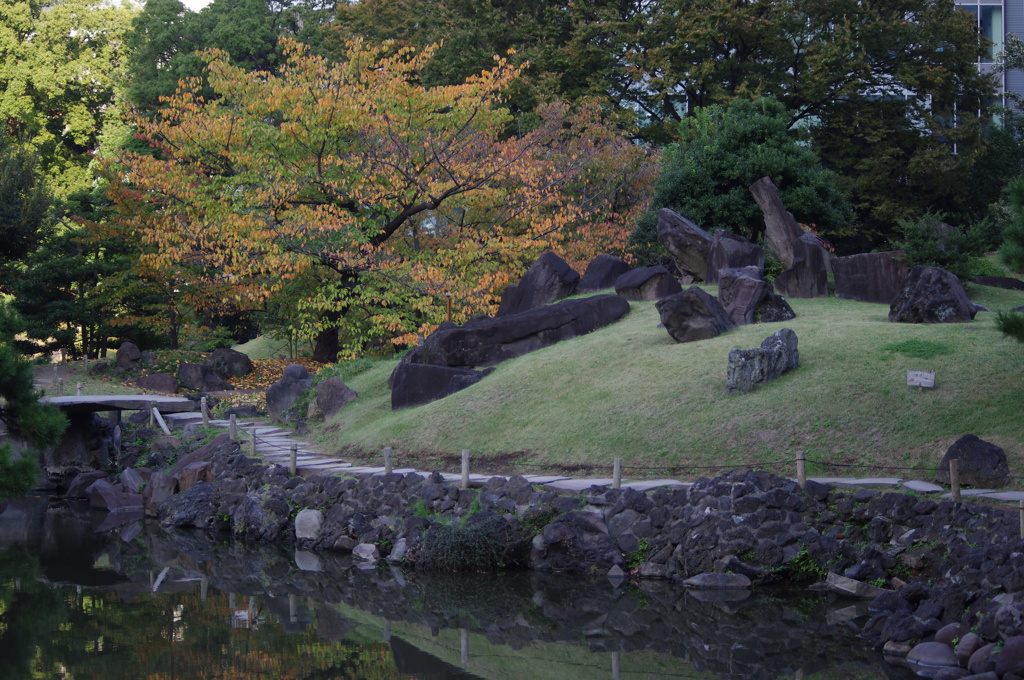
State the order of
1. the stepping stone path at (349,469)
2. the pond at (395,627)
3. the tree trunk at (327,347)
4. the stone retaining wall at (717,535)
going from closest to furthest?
the stone retaining wall at (717,535), the pond at (395,627), the stepping stone path at (349,469), the tree trunk at (327,347)

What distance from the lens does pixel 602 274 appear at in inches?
1059

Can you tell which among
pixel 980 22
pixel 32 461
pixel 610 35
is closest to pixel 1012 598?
pixel 32 461

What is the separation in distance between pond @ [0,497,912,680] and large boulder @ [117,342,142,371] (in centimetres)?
1627

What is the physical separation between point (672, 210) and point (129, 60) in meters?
29.4

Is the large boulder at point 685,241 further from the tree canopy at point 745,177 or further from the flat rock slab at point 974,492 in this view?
the flat rock slab at point 974,492

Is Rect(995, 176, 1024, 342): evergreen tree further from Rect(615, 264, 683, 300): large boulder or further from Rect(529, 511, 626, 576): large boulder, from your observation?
Rect(615, 264, 683, 300): large boulder

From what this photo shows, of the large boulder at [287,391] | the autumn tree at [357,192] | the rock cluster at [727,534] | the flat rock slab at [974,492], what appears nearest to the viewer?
the rock cluster at [727,534]

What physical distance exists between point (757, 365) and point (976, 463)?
4559 millimetres

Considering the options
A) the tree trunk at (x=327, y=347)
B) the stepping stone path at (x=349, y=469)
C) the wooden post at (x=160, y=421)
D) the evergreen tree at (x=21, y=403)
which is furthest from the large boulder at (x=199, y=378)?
the evergreen tree at (x=21, y=403)

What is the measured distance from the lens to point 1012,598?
10555mm

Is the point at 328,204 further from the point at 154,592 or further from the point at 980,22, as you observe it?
the point at 980,22

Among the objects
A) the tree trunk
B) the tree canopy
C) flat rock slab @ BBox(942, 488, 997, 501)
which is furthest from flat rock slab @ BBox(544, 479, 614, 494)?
the tree trunk

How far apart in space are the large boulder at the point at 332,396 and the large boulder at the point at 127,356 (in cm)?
1097

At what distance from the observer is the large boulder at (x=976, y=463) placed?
1331 centimetres
